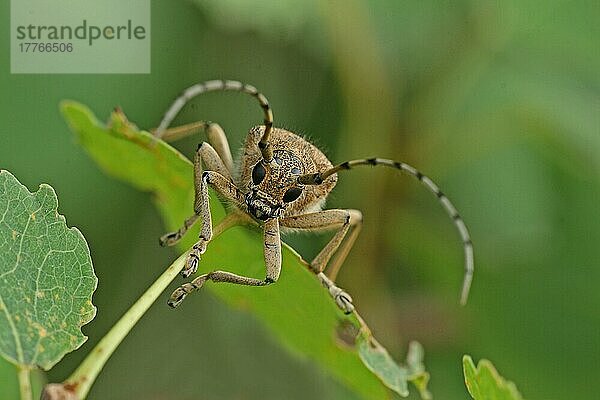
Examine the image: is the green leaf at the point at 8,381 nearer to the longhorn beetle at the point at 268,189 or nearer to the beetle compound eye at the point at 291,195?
the longhorn beetle at the point at 268,189

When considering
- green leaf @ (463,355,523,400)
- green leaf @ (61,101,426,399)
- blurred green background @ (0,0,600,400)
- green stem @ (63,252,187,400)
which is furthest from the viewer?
blurred green background @ (0,0,600,400)

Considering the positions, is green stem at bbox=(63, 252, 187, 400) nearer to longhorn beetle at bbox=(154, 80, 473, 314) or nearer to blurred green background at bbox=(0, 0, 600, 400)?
longhorn beetle at bbox=(154, 80, 473, 314)

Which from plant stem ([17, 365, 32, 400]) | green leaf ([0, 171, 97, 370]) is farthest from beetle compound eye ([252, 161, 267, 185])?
plant stem ([17, 365, 32, 400])

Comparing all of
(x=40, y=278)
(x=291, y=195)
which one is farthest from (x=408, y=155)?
(x=40, y=278)

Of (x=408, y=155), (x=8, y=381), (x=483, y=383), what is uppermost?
(x=408, y=155)

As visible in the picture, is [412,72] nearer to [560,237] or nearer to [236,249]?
[560,237]

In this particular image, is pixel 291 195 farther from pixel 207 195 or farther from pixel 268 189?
pixel 207 195

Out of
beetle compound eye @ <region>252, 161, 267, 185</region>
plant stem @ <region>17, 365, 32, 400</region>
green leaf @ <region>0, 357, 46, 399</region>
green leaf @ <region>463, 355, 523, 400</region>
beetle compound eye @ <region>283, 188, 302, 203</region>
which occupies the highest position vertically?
beetle compound eye @ <region>252, 161, 267, 185</region>
